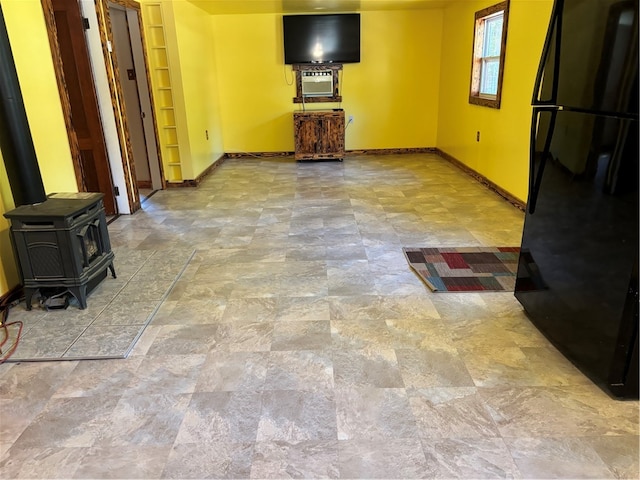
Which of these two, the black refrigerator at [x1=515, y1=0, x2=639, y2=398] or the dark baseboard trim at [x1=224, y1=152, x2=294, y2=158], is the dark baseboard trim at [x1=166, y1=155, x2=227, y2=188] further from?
the black refrigerator at [x1=515, y1=0, x2=639, y2=398]

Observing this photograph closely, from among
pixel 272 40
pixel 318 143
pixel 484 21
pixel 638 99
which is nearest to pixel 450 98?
pixel 484 21

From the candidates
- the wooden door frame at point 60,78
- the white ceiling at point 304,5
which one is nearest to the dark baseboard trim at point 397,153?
the wooden door frame at point 60,78

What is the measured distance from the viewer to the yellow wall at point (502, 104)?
4.44 metres

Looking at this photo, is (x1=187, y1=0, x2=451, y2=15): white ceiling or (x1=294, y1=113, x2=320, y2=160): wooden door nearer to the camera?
(x1=187, y1=0, x2=451, y2=15): white ceiling

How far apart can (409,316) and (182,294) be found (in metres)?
1.52

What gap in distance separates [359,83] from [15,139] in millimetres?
6116

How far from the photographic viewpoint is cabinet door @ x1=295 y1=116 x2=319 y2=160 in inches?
292

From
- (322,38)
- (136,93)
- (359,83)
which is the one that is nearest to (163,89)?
(136,93)

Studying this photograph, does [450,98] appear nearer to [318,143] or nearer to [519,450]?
[318,143]

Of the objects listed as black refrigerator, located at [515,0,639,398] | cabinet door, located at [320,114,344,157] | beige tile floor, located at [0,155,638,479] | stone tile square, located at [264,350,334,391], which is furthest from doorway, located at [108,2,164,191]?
black refrigerator, located at [515,0,639,398]

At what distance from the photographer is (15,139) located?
2.75m

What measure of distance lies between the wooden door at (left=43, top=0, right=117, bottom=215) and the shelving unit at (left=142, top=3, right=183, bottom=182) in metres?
1.27

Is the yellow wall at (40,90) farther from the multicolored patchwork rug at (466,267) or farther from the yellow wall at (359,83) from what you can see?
the yellow wall at (359,83)

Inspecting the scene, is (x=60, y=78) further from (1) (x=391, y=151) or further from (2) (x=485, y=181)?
(1) (x=391, y=151)
